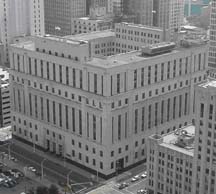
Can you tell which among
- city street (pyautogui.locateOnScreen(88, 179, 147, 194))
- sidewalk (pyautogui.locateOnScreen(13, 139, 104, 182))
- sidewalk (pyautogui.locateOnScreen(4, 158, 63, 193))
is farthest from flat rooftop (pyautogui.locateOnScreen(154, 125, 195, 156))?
sidewalk (pyautogui.locateOnScreen(4, 158, 63, 193))

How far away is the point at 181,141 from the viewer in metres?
151

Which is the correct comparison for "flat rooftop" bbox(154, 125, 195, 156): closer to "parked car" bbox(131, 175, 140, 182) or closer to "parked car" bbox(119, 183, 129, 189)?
"parked car" bbox(131, 175, 140, 182)

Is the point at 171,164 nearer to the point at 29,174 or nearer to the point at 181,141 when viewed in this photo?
the point at 181,141

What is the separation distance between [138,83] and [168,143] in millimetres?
27183

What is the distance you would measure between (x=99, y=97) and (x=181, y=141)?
102 ft

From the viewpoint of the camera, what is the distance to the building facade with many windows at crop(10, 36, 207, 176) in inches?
6457

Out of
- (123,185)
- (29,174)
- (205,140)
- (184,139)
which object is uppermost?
(205,140)

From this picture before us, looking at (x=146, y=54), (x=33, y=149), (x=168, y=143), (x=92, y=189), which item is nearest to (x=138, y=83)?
(x=146, y=54)

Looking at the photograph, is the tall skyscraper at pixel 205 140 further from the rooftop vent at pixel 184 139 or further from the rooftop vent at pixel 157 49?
the rooftop vent at pixel 157 49

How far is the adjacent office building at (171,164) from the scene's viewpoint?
145 m

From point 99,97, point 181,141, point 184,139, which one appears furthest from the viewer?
point 99,97

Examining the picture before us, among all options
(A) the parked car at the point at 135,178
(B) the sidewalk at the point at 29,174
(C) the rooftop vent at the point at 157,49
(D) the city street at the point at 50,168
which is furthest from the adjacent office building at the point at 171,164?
(C) the rooftop vent at the point at 157,49

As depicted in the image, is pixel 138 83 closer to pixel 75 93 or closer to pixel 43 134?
pixel 75 93

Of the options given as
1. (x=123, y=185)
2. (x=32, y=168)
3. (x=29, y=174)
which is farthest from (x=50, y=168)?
(x=123, y=185)
